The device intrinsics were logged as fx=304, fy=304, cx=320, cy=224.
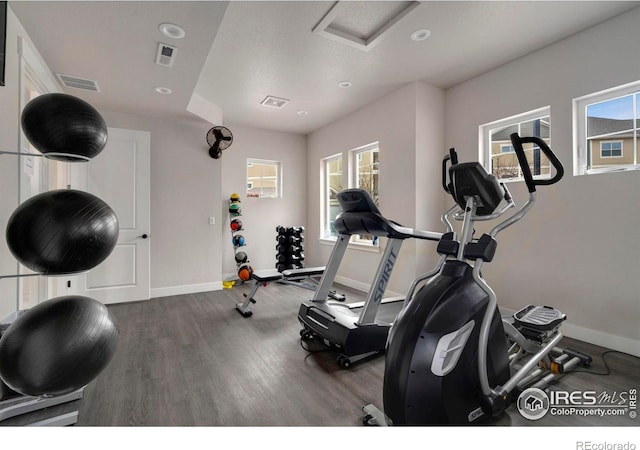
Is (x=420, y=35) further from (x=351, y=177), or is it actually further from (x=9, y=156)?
(x=9, y=156)

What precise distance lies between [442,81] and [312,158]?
2.91 metres

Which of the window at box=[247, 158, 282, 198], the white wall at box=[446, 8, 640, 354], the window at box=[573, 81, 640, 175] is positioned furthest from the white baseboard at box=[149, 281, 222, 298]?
the window at box=[573, 81, 640, 175]

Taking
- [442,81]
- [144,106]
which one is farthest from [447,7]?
[144,106]

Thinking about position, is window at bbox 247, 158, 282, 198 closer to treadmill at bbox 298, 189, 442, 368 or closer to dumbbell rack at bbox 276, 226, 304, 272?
dumbbell rack at bbox 276, 226, 304, 272

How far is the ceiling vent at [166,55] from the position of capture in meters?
2.64

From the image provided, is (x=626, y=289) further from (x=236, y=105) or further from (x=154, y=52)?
(x=236, y=105)

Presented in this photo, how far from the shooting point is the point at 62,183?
363 cm

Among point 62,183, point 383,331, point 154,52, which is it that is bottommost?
point 383,331

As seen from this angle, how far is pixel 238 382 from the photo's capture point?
2.11m

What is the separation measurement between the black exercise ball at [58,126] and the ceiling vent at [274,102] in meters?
3.29

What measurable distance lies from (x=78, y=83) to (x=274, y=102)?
2317 millimetres

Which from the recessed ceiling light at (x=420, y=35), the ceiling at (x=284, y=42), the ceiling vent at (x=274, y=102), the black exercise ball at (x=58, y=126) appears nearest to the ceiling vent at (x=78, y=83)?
the ceiling at (x=284, y=42)

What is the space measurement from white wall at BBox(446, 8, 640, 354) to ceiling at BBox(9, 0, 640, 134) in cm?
21

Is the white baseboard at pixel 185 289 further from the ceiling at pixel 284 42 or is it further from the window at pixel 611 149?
the window at pixel 611 149
